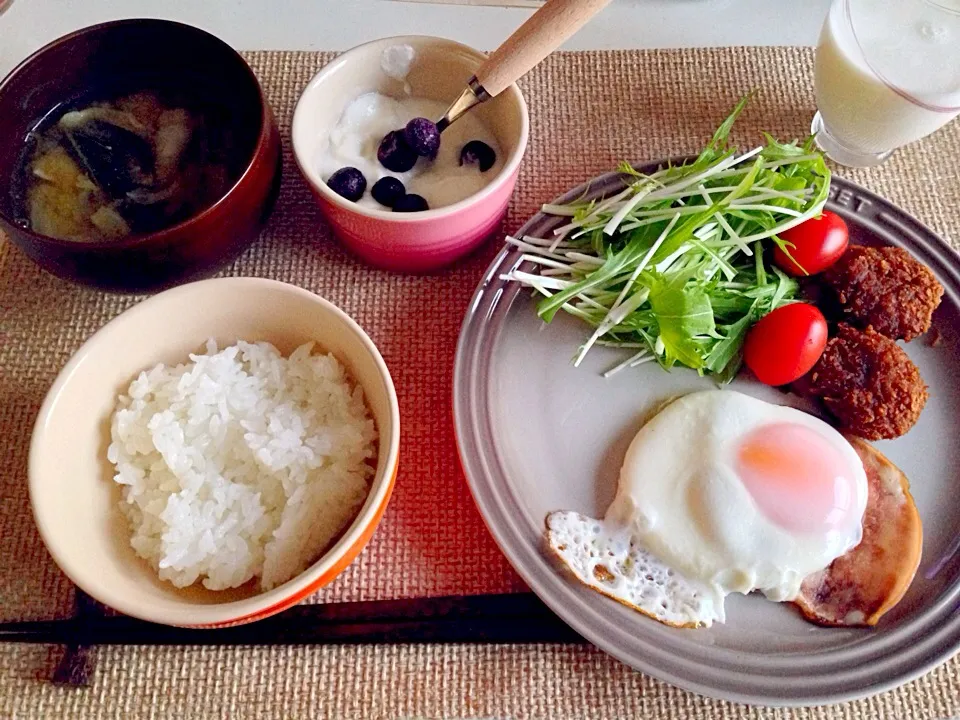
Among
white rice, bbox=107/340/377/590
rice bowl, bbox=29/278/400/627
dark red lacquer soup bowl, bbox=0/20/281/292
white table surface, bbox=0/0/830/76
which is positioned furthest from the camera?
white table surface, bbox=0/0/830/76

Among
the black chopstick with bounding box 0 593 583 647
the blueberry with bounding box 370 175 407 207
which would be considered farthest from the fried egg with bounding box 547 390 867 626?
the blueberry with bounding box 370 175 407 207

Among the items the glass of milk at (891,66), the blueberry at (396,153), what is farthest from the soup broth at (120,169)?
the glass of milk at (891,66)

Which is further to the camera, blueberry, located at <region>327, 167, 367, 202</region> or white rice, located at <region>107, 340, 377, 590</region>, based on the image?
blueberry, located at <region>327, 167, 367, 202</region>

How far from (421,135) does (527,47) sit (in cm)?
27

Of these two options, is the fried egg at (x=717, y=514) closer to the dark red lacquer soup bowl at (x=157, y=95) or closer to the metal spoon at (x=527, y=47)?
the metal spoon at (x=527, y=47)

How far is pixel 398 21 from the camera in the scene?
1949 mm

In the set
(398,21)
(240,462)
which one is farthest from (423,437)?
(398,21)

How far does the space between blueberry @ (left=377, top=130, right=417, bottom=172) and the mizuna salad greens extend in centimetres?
26

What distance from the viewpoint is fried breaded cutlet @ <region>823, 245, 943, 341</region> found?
141 cm

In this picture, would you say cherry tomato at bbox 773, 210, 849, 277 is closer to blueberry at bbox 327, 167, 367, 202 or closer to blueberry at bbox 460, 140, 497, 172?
blueberry at bbox 460, 140, 497, 172

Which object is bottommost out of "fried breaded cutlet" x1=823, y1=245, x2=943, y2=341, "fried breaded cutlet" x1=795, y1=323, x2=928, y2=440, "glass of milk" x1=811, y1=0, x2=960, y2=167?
"fried breaded cutlet" x1=795, y1=323, x2=928, y2=440

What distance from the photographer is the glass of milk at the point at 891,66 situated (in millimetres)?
1467

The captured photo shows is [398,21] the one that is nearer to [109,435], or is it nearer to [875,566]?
[109,435]

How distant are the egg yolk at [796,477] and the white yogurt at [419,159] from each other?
2.35ft
